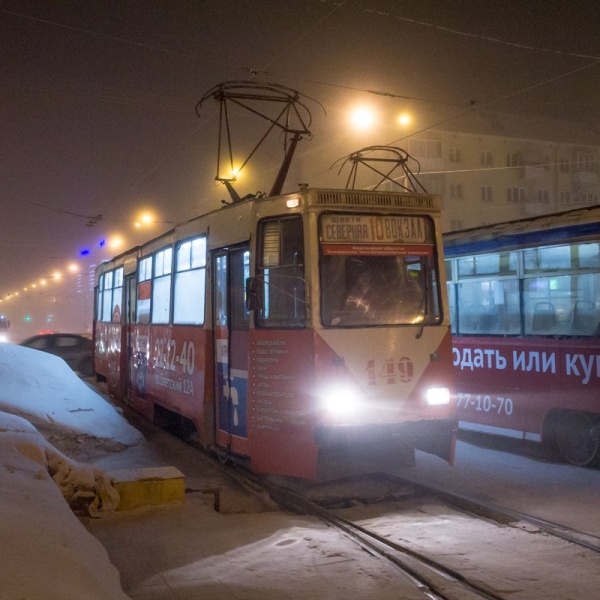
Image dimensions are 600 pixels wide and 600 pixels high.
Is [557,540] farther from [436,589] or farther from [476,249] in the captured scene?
[476,249]

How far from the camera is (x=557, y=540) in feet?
19.2

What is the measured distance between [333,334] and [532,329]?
437 centimetres

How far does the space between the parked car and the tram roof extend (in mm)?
16615

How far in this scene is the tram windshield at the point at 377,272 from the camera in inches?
286

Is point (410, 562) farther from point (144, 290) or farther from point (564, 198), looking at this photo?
point (564, 198)

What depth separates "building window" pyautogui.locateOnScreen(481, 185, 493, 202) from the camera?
44.5 metres

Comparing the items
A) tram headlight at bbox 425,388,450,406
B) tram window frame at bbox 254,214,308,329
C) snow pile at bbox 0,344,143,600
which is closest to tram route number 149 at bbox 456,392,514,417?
tram headlight at bbox 425,388,450,406

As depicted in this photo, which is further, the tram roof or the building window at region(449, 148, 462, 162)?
the building window at region(449, 148, 462, 162)

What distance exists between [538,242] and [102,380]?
1262 centimetres

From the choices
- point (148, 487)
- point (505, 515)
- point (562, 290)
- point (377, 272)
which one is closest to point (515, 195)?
point (562, 290)

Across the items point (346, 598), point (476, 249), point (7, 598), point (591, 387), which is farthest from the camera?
point (476, 249)

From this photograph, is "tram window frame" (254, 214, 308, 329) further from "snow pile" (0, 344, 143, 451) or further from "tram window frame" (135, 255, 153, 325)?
"tram window frame" (135, 255, 153, 325)

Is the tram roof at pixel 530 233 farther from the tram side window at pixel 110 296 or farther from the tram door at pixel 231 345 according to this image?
the tram side window at pixel 110 296

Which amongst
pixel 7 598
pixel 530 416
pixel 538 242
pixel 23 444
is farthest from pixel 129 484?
pixel 538 242
